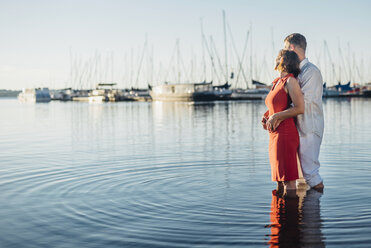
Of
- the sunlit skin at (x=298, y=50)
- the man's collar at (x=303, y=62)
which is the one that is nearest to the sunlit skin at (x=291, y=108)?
the man's collar at (x=303, y=62)

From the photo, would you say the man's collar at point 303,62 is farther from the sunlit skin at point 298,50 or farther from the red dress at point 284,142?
the red dress at point 284,142

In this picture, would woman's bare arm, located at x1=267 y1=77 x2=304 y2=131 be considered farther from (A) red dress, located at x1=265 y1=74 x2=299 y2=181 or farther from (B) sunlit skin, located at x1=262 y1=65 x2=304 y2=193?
(A) red dress, located at x1=265 y1=74 x2=299 y2=181

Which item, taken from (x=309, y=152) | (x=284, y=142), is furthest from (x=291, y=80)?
(x=309, y=152)

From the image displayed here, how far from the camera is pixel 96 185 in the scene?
805 centimetres

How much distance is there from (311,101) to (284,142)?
631 millimetres

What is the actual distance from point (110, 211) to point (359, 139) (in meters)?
11.2

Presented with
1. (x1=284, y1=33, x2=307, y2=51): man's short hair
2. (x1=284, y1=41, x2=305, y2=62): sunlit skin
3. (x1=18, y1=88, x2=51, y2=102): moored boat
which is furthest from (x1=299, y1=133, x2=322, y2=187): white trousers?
(x1=18, y1=88, x2=51, y2=102): moored boat

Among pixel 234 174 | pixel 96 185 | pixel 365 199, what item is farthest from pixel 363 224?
pixel 96 185

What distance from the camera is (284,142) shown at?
20.1 ft

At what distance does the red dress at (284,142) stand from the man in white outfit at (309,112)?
5.3 inches

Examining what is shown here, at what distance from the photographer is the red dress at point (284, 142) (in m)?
6.13

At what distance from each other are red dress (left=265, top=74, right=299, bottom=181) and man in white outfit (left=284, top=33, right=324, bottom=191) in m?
0.14

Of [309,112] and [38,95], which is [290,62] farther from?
[38,95]

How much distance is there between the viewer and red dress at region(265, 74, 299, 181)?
20.1 feet
